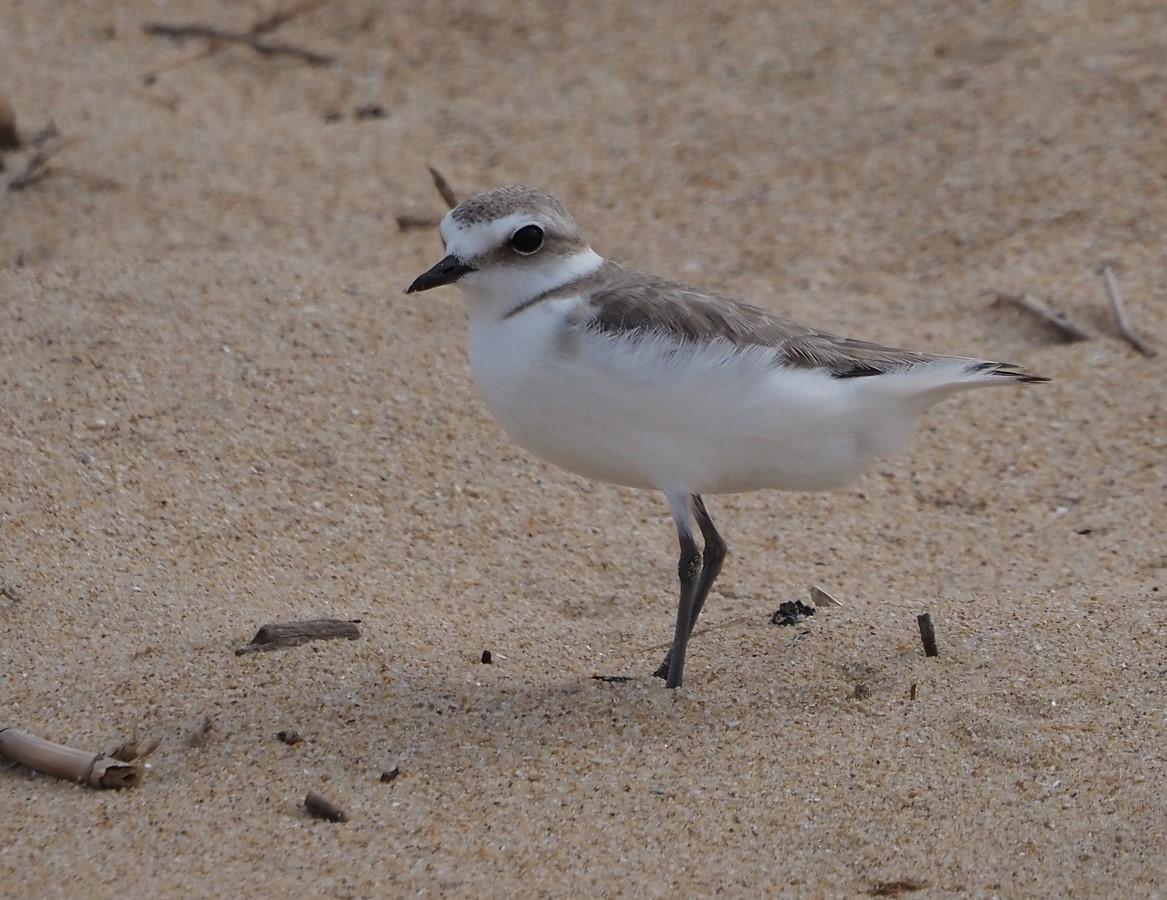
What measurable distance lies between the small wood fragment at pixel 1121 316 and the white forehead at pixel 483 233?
A: 3220 mm

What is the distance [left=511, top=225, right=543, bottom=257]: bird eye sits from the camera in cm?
410

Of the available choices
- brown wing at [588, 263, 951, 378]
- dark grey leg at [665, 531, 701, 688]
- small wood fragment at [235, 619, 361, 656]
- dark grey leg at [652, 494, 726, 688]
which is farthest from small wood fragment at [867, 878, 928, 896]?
small wood fragment at [235, 619, 361, 656]

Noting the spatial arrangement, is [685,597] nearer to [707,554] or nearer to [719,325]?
[707,554]

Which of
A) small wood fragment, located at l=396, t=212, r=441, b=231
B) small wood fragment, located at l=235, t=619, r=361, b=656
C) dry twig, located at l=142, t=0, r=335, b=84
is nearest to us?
small wood fragment, located at l=235, t=619, r=361, b=656

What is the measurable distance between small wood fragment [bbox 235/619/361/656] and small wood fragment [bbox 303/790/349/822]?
720 millimetres

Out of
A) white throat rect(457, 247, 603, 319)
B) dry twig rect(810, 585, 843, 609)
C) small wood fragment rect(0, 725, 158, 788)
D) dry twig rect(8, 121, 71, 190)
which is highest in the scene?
white throat rect(457, 247, 603, 319)

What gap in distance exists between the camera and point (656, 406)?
4.00 m

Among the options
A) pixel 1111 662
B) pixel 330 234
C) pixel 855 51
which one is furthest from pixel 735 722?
pixel 855 51

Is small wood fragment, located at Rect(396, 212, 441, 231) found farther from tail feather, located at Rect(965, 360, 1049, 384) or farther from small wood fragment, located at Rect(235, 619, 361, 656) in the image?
tail feather, located at Rect(965, 360, 1049, 384)

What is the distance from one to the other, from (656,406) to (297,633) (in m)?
1.18

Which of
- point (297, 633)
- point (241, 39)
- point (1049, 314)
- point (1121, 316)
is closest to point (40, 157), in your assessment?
point (241, 39)

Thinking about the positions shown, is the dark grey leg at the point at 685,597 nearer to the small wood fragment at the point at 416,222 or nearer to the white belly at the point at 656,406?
the white belly at the point at 656,406

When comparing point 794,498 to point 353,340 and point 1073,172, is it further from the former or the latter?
point 1073,172

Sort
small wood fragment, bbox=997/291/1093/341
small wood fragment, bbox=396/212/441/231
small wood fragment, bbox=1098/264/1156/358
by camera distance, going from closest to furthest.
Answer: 1. small wood fragment, bbox=1098/264/1156/358
2. small wood fragment, bbox=997/291/1093/341
3. small wood fragment, bbox=396/212/441/231
